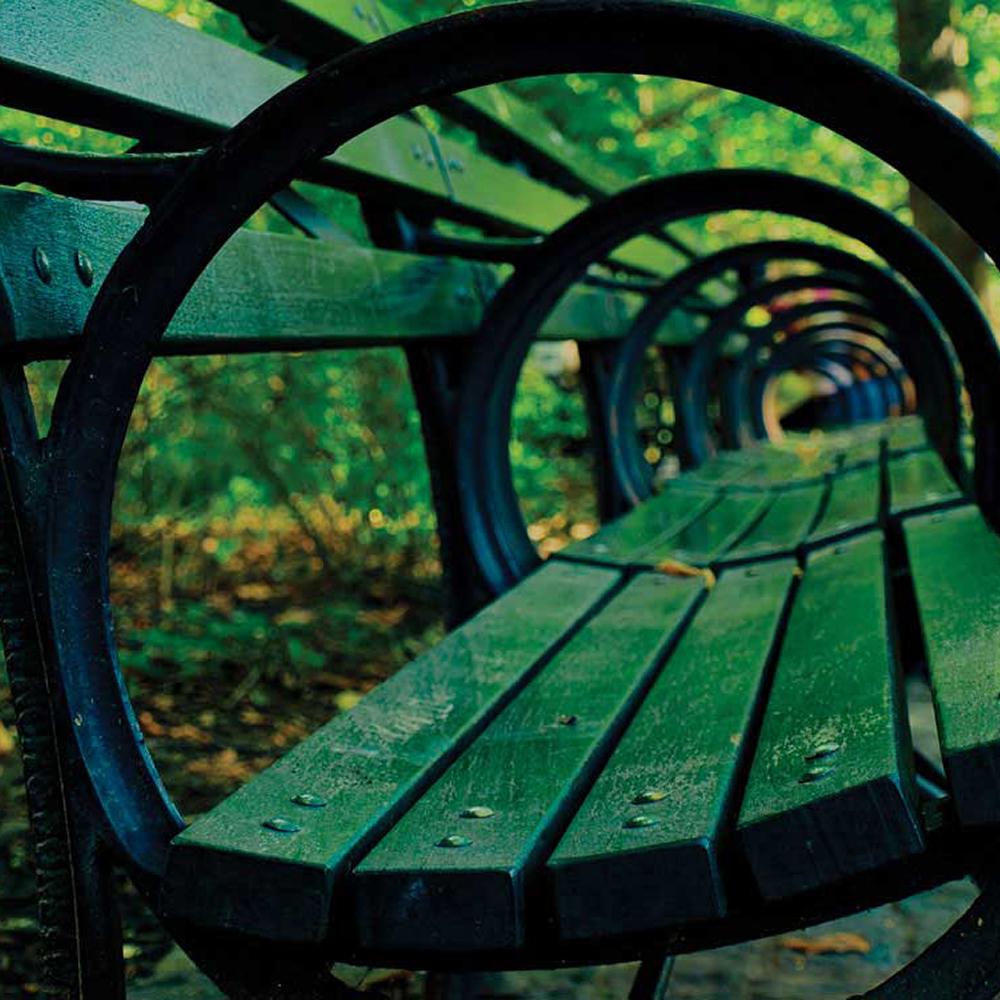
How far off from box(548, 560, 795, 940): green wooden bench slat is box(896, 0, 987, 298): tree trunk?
576 cm

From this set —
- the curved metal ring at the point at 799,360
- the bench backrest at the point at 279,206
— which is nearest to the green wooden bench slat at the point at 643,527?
the bench backrest at the point at 279,206

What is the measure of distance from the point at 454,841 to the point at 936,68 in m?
6.61

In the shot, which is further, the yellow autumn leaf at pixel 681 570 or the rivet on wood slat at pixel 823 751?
the yellow autumn leaf at pixel 681 570

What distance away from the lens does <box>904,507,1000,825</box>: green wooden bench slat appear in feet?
2.75

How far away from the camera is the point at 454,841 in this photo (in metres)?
0.91

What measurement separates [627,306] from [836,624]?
1869 mm

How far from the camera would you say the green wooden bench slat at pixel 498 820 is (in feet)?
2.84

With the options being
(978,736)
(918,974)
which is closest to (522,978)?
(918,974)

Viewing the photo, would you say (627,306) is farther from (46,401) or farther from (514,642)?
(514,642)

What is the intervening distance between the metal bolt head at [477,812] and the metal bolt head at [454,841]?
5 centimetres

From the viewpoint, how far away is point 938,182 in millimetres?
996

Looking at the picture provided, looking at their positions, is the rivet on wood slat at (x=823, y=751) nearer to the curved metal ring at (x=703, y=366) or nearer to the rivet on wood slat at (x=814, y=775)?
the rivet on wood slat at (x=814, y=775)

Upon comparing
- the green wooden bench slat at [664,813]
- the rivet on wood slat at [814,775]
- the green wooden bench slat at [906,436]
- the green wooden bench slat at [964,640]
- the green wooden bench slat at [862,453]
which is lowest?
the green wooden bench slat at [664,813]

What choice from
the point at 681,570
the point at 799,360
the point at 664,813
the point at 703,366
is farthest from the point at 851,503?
the point at 799,360
